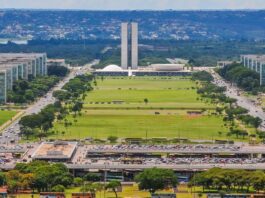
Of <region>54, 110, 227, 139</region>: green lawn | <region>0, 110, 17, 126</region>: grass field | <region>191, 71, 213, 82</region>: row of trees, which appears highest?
<region>54, 110, 227, 139</region>: green lawn

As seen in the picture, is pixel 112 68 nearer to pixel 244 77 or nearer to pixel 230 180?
pixel 244 77

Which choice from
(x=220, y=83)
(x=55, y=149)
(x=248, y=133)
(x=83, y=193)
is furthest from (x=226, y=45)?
(x=83, y=193)

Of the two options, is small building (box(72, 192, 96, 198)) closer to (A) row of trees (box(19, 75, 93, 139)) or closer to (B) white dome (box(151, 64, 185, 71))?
(A) row of trees (box(19, 75, 93, 139))

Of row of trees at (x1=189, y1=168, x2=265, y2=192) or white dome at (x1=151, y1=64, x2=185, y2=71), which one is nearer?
row of trees at (x1=189, y1=168, x2=265, y2=192)

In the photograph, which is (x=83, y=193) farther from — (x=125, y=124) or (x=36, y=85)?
(x=36, y=85)

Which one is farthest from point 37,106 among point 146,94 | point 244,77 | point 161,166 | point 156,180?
point 156,180

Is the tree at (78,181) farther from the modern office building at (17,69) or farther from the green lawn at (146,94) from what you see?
the modern office building at (17,69)

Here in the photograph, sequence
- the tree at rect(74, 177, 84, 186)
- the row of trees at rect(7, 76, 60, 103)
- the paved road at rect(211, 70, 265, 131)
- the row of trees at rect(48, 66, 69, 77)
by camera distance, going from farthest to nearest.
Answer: the row of trees at rect(48, 66, 69, 77), the row of trees at rect(7, 76, 60, 103), the paved road at rect(211, 70, 265, 131), the tree at rect(74, 177, 84, 186)

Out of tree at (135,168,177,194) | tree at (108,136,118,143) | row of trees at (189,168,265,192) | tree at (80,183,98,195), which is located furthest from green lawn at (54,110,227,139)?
tree at (80,183,98,195)
